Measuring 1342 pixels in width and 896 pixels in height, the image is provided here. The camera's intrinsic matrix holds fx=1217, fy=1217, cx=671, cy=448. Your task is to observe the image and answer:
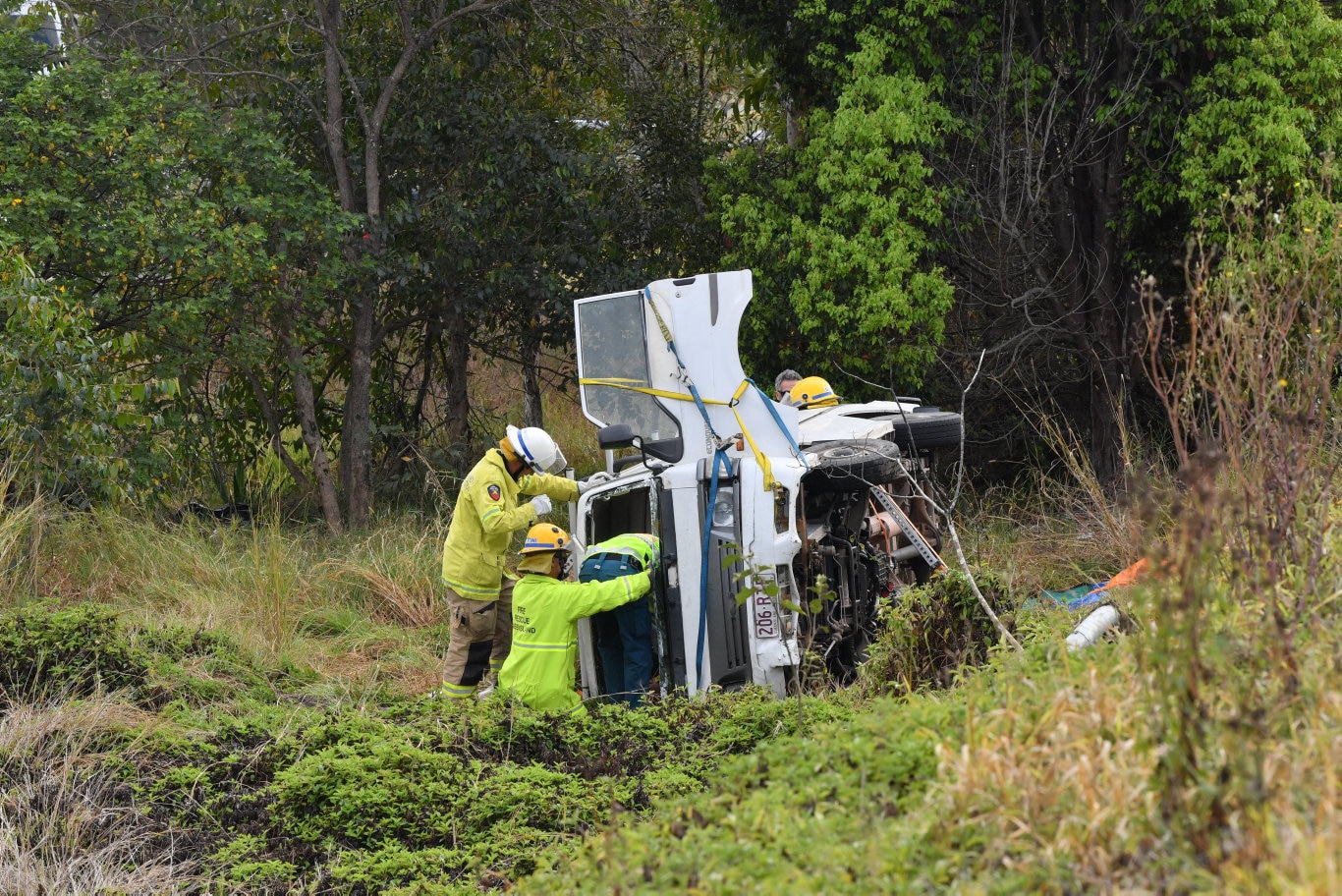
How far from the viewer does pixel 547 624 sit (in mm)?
6672

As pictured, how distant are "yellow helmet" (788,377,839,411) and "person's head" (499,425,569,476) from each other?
181 centimetres

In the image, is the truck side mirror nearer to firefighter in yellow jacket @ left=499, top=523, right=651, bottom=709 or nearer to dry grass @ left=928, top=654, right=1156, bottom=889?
firefighter in yellow jacket @ left=499, top=523, right=651, bottom=709

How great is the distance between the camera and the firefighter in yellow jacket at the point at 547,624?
657 cm

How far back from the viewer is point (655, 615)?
6.86 m

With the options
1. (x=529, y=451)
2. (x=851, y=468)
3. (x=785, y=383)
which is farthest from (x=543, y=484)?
(x=785, y=383)

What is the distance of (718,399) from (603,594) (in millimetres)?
1336

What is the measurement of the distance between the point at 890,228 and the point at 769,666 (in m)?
5.34

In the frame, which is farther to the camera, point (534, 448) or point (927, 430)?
point (927, 430)

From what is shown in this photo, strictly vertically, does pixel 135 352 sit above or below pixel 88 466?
above

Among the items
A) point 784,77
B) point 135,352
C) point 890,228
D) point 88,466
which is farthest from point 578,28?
point 88,466

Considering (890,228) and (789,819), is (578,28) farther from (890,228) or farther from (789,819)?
(789,819)

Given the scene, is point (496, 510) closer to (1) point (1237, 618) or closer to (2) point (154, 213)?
(2) point (154, 213)

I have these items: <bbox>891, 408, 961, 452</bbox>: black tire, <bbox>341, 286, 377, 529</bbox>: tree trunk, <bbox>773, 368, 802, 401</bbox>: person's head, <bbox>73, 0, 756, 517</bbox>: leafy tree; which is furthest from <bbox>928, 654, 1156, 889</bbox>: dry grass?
<bbox>341, 286, 377, 529</bbox>: tree trunk

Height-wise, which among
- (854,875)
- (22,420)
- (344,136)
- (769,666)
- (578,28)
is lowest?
(769,666)
